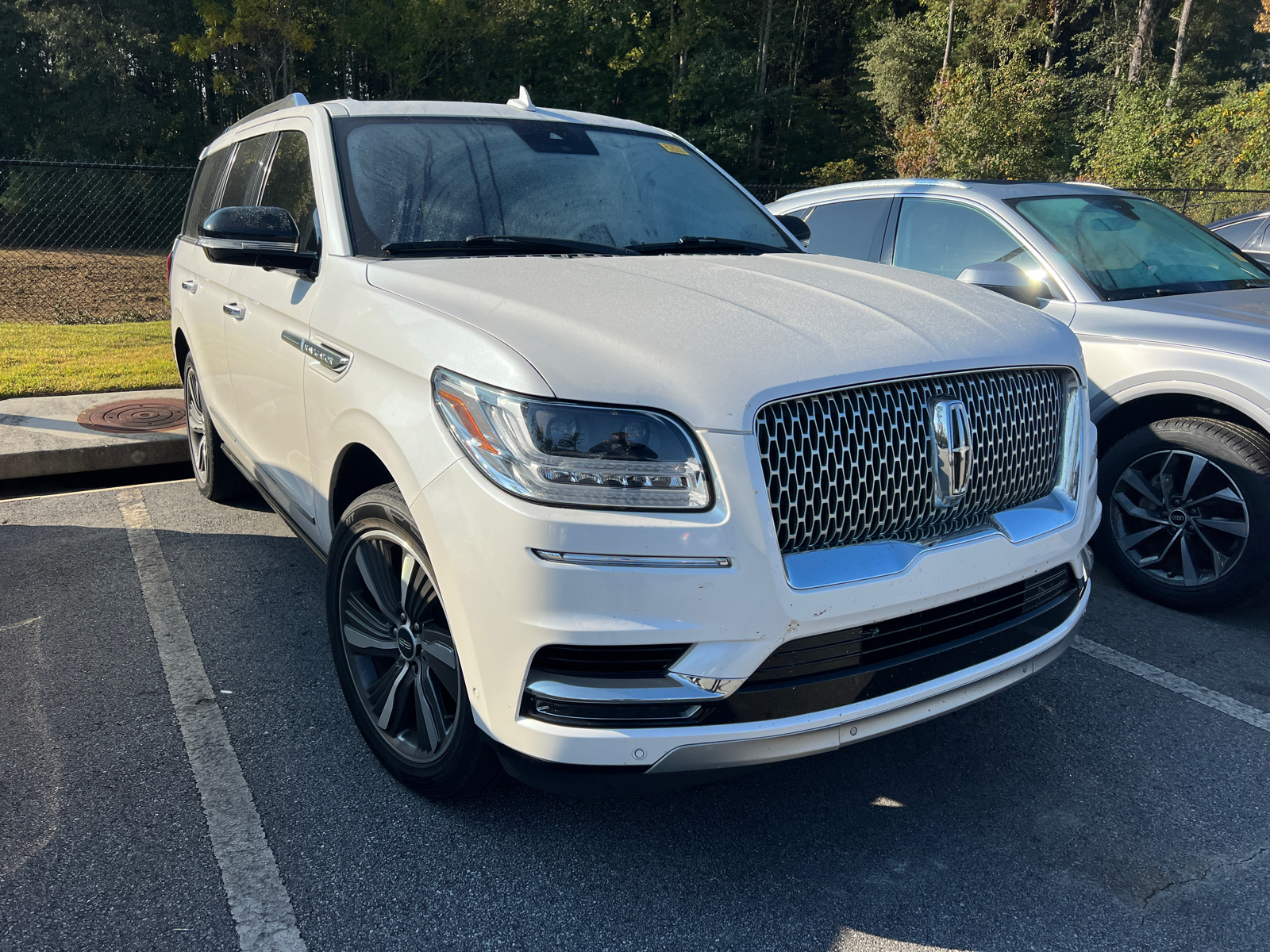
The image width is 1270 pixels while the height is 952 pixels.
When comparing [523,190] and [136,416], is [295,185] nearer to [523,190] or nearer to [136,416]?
[523,190]

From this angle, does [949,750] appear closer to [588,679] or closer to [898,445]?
[898,445]

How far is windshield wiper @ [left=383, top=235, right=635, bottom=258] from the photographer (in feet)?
9.82

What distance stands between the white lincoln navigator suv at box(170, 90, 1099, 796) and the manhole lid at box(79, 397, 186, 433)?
3596 mm

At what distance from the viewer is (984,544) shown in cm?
232

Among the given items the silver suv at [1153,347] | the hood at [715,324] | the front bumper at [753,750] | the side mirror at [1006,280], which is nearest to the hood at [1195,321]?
the silver suv at [1153,347]

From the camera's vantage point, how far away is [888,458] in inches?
88.7

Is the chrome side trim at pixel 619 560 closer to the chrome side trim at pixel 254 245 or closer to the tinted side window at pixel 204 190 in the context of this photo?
the chrome side trim at pixel 254 245

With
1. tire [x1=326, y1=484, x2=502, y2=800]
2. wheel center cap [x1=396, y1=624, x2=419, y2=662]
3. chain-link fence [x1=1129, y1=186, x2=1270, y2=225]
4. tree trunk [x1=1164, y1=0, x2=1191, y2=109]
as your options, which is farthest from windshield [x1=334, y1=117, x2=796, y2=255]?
tree trunk [x1=1164, y1=0, x2=1191, y2=109]

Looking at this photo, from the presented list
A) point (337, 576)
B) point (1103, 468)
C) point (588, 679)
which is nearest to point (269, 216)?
point (337, 576)

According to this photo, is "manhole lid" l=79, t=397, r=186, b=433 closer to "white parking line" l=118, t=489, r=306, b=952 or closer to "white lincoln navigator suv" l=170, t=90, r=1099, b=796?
"white parking line" l=118, t=489, r=306, b=952

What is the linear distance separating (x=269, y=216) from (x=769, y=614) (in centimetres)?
217

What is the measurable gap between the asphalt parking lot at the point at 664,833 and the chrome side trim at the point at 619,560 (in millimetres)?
909

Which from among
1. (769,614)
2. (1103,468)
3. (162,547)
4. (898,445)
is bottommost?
(162,547)

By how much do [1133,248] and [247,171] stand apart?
433 centimetres
